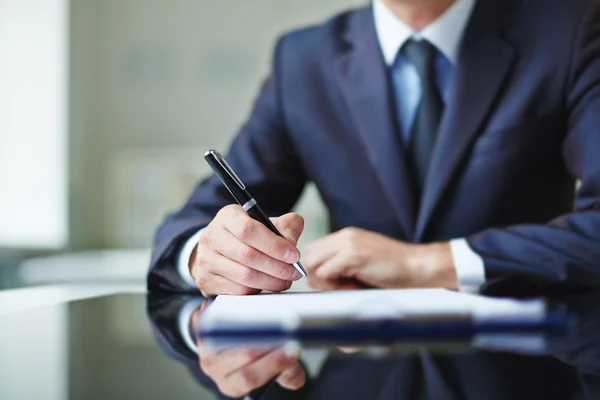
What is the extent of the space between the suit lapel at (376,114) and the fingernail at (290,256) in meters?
0.55

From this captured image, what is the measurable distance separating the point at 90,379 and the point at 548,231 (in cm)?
76

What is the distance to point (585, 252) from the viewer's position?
0.98m

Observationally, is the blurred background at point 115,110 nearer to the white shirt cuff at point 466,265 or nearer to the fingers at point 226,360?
the white shirt cuff at point 466,265

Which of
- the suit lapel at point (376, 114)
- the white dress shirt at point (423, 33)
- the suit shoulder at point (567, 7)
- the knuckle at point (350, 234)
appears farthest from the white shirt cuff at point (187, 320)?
the suit shoulder at point (567, 7)

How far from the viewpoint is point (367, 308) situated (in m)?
0.54

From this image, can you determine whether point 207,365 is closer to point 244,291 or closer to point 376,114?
point 244,291

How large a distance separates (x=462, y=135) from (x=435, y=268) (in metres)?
0.30

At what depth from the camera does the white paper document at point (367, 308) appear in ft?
1.62

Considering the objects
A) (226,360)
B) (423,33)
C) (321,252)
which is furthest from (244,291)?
(423,33)

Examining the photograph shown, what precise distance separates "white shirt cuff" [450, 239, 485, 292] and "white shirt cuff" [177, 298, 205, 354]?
0.37 m

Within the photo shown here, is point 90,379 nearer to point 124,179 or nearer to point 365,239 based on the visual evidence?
point 365,239

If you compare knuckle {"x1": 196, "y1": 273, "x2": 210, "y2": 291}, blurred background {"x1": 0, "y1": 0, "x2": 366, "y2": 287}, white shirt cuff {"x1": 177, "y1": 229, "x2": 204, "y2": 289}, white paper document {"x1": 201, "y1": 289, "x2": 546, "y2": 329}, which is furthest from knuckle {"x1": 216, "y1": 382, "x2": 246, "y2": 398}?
blurred background {"x1": 0, "y1": 0, "x2": 366, "y2": 287}

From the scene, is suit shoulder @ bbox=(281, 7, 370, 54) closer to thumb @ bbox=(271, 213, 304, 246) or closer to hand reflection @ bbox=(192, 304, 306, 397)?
thumb @ bbox=(271, 213, 304, 246)

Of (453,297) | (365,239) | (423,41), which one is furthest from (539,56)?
(453,297)
